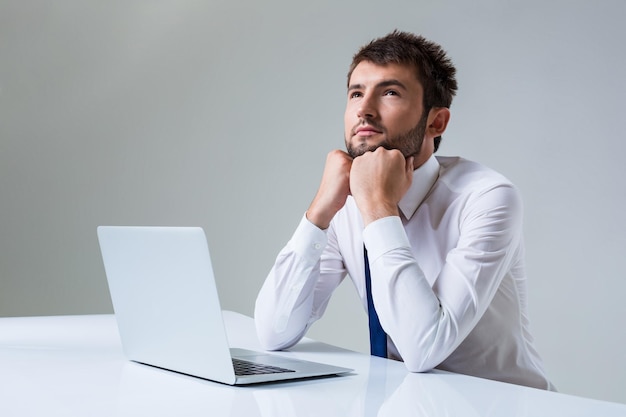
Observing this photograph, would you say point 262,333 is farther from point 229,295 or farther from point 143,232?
point 229,295

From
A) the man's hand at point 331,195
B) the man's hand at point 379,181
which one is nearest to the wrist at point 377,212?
the man's hand at point 379,181

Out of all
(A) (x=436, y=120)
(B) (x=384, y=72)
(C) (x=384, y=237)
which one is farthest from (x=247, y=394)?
(A) (x=436, y=120)

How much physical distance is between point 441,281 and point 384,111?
0.55 metres

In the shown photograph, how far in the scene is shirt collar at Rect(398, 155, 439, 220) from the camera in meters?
1.87

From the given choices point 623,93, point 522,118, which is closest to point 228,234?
point 522,118

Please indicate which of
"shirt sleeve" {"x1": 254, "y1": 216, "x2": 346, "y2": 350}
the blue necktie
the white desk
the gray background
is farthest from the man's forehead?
the gray background

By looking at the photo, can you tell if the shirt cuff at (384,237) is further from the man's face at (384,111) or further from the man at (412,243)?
the man's face at (384,111)

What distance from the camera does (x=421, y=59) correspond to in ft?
6.41

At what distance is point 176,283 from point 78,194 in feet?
10.3

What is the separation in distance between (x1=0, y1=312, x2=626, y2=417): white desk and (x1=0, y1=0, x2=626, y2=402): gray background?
8.71 feet

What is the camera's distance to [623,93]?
146 inches

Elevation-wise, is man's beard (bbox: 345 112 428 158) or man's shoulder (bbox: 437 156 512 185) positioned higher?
man's beard (bbox: 345 112 428 158)

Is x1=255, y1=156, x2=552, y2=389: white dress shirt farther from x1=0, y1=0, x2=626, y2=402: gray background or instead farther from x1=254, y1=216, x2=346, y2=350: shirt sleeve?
x1=0, y1=0, x2=626, y2=402: gray background

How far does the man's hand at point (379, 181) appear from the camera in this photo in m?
1.63
